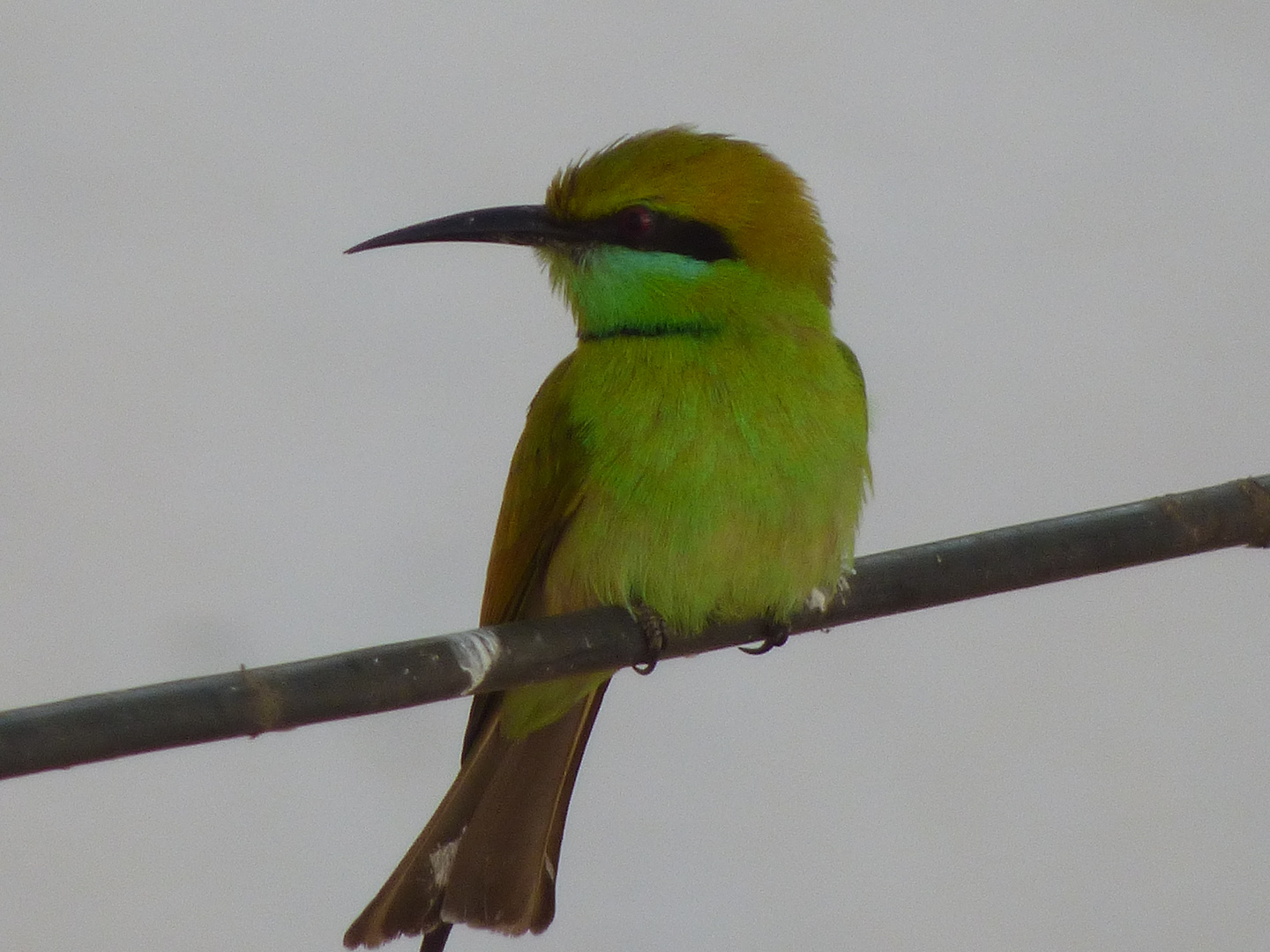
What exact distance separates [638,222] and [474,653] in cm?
79

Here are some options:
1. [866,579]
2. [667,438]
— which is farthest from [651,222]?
[866,579]

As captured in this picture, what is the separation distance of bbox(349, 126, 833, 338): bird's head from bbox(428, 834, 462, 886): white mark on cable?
604 millimetres

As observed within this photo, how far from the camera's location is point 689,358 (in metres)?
1.69

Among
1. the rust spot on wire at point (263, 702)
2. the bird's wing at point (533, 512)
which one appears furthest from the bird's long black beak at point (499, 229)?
the rust spot on wire at point (263, 702)

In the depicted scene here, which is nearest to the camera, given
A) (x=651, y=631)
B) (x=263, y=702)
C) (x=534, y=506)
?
(x=263, y=702)

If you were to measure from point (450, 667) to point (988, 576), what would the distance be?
1.58 feet

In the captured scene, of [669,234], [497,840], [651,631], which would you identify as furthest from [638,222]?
[497,840]

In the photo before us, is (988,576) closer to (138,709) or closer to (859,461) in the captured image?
(859,461)

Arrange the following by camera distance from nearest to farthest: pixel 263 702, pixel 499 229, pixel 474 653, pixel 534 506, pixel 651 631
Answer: pixel 263 702 < pixel 474 653 < pixel 651 631 < pixel 534 506 < pixel 499 229

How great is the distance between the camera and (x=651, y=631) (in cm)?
161

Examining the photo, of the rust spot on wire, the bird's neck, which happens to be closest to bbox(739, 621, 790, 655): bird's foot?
the bird's neck

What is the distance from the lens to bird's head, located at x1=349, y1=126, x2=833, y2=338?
1741 mm

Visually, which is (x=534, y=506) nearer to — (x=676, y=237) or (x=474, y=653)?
(x=676, y=237)

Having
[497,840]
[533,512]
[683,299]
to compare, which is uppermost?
[683,299]
